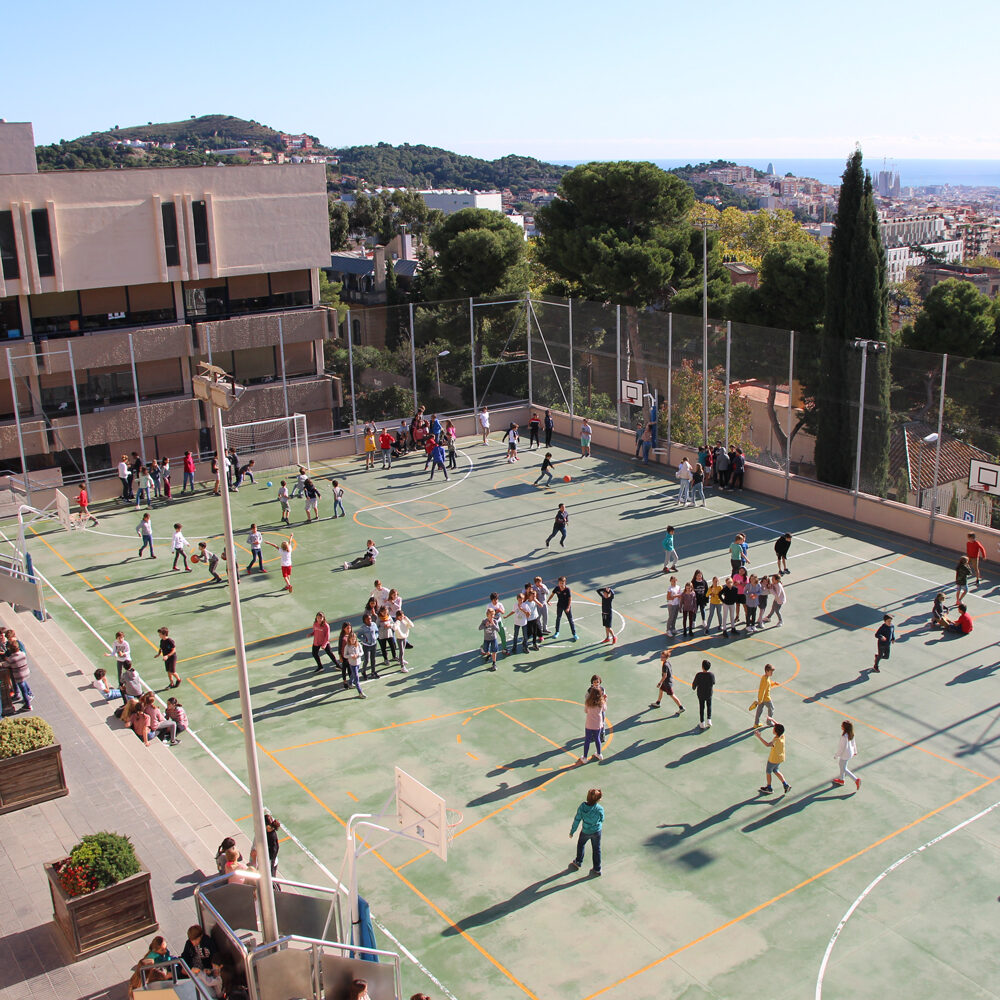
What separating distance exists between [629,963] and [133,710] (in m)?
10.7

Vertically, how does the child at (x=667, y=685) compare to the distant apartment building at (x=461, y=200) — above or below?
below

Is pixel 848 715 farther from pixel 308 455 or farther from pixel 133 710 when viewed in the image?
pixel 308 455

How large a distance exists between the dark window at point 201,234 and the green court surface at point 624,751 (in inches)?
474

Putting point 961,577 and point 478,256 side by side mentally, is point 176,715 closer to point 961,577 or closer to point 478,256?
point 961,577

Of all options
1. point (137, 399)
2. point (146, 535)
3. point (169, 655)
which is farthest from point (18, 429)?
point (169, 655)

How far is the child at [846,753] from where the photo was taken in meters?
18.6

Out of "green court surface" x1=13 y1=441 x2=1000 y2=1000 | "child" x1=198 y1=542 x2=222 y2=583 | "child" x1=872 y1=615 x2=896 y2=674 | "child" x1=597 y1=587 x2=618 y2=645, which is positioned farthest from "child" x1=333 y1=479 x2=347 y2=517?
"child" x1=872 y1=615 x2=896 y2=674

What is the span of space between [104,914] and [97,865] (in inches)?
25.2

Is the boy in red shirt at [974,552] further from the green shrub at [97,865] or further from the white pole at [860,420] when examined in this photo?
the green shrub at [97,865]

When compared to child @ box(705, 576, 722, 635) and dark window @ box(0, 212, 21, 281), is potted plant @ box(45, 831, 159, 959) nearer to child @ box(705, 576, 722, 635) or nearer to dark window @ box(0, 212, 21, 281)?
child @ box(705, 576, 722, 635)

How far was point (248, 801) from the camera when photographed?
19.2 meters

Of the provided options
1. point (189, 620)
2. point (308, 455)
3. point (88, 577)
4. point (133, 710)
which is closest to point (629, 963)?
point (133, 710)

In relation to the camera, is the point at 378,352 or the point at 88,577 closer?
the point at 88,577

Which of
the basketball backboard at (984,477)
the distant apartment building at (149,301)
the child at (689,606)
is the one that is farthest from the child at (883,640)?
the distant apartment building at (149,301)
